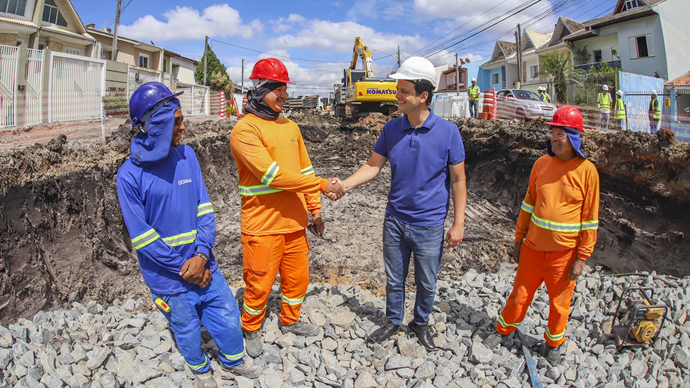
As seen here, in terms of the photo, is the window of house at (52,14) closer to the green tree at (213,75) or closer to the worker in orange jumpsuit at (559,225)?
the green tree at (213,75)

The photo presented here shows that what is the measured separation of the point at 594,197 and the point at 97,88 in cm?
1080

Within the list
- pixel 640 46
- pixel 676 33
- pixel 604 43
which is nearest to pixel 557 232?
pixel 640 46

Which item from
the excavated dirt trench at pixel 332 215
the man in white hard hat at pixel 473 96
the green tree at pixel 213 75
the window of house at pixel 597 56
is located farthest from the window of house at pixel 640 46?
the green tree at pixel 213 75

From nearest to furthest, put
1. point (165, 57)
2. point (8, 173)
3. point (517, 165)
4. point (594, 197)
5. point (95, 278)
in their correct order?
1. point (594, 197)
2. point (8, 173)
3. point (95, 278)
4. point (517, 165)
5. point (165, 57)

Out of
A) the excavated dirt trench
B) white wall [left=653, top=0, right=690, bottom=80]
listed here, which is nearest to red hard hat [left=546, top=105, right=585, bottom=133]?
the excavated dirt trench

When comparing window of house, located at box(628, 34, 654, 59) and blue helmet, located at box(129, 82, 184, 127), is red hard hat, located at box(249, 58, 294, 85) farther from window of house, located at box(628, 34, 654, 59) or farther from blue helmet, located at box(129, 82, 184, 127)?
window of house, located at box(628, 34, 654, 59)

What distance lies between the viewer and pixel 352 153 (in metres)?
13.5

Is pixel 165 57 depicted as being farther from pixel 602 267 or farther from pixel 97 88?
pixel 602 267

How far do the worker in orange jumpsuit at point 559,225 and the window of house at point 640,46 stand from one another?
2526 centimetres

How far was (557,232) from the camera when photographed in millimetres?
2914

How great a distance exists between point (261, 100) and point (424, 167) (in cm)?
132

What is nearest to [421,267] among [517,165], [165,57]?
[517,165]

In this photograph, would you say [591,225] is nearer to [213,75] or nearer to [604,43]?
[604,43]

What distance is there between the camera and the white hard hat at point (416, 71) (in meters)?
2.82
